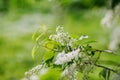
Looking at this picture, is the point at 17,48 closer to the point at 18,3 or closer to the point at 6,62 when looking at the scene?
the point at 6,62

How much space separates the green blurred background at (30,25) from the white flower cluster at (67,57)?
322 cm

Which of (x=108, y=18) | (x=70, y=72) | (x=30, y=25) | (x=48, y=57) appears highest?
(x=30, y=25)

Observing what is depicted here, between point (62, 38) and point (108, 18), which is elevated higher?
point (108, 18)

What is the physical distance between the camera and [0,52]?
654cm

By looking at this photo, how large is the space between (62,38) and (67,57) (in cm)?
8

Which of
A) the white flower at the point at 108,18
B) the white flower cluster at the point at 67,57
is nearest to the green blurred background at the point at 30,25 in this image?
the white flower at the point at 108,18

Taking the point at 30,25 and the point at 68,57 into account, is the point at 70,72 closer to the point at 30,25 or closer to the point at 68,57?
the point at 68,57

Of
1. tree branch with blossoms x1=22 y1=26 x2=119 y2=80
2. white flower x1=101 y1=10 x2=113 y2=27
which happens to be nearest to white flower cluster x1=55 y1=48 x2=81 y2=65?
tree branch with blossoms x1=22 y1=26 x2=119 y2=80

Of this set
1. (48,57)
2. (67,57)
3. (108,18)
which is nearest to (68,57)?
(67,57)

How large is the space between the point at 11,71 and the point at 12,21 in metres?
3.96

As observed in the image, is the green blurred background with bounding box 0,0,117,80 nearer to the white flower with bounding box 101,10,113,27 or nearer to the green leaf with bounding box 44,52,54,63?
the white flower with bounding box 101,10,113,27

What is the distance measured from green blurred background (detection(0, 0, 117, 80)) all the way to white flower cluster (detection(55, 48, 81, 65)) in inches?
127

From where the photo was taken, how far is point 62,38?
1.70 metres

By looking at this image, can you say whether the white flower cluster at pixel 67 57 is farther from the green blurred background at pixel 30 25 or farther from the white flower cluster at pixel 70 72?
the green blurred background at pixel 30 25
